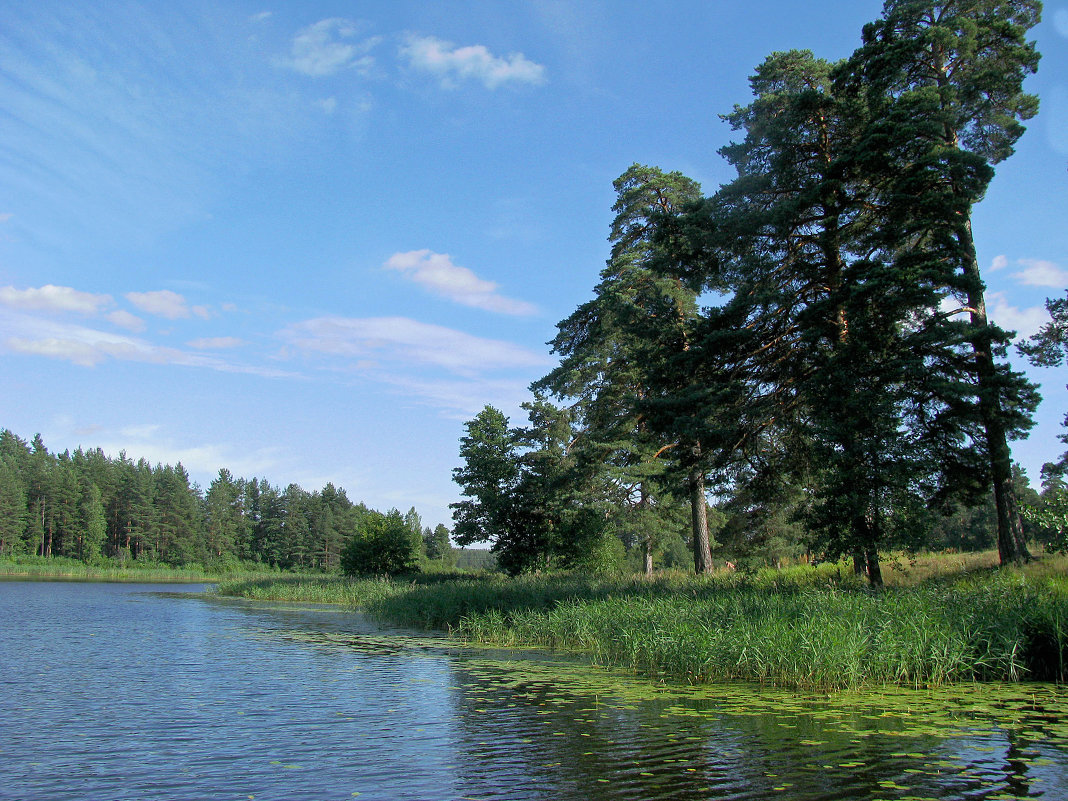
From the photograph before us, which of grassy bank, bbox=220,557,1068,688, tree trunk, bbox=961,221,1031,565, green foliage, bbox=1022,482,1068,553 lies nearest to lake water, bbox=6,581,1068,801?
grassy bank, bbox=220,557,1068,688

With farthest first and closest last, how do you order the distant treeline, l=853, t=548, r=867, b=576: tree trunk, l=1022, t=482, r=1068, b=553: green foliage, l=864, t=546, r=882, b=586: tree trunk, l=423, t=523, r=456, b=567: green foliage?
l=423, t=523, r=456, b=567: green foliage → the distant treeline → l=853, t=548, r=867, b=576: tree trunk → l=864, t=546, r=882, b=586: tree trunk → l=1022, t=482, r=1068, b=553: green foliage

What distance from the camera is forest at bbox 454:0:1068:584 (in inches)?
623

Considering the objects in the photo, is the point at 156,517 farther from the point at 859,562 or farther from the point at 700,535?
the point at 859,562

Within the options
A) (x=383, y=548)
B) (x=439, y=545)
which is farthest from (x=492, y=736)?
(x=439, y=545)

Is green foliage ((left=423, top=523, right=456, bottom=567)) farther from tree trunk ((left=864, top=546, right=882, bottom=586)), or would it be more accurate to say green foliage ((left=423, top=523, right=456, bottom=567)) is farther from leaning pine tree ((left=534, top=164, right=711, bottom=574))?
tree trunk ((left=864, top=546, right=882, bottom=586))

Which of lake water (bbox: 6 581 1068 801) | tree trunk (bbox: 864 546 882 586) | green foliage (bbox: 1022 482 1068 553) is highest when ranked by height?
green foliage (bbox: 1022 482 1068 553)

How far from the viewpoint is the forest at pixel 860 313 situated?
1581cm

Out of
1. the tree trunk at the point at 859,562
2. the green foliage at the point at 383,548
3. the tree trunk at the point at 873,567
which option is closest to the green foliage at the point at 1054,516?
the tree trunk at the point at 873,567

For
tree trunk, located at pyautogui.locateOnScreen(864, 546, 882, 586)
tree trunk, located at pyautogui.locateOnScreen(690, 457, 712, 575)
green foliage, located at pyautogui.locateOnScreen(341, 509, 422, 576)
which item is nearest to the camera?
tree trunk, located at pyautogui.locateOnScreen(864, 546, 882, 586)

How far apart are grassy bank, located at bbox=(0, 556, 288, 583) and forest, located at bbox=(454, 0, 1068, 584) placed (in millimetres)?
52550

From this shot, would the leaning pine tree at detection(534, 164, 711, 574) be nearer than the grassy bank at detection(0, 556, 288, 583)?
Yes

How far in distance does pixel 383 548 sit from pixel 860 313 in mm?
39519

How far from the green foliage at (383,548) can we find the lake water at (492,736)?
34931mm

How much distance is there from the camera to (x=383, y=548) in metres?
49.1
